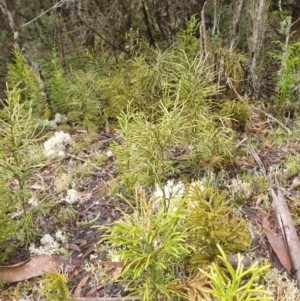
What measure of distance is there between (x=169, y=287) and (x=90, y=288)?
61cm

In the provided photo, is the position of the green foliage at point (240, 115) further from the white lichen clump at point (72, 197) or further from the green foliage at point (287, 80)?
the white lichen clump at point (72, 197)

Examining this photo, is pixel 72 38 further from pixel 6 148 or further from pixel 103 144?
pixel 6 148

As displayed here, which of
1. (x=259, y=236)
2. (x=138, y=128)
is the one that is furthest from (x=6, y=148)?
(x=259, y=236)

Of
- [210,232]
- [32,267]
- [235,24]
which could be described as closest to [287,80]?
[235,24]

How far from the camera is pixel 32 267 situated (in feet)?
7.32

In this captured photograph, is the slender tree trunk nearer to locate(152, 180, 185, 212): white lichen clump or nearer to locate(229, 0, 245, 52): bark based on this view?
locate(229, 0, 245, 52): bark

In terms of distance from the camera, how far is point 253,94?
4039 mm

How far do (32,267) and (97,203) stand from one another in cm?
68

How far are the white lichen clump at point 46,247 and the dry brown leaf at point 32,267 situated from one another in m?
0.06

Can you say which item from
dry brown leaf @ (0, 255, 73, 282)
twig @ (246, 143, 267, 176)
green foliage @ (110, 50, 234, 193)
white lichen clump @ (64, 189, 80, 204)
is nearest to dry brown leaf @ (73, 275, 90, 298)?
dry brown leaf @ (0, 255, 73, 282)

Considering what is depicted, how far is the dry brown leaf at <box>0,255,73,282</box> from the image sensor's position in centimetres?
218

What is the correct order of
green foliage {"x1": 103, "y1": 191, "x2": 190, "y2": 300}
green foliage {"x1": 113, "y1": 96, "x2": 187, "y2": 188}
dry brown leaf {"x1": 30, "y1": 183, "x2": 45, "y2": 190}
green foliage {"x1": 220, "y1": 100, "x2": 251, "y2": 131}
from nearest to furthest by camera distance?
green foliage {"x1": 103, "y1": 191, "x2": 190, "y2": 300} < green foliage {"x1": 113, "y1": 96, "x2": 187, "y2": 188} < dry brown leaf {"x1": 30, "y1": 183, "x2": 45, "y2": 190} < green foliage {"x1": 220, "y1": 100, "x2": 251, "y2": 131}

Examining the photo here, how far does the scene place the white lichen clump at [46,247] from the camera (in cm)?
233

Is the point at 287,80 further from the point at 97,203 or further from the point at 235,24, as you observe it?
the point at 97,203
